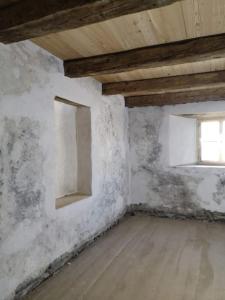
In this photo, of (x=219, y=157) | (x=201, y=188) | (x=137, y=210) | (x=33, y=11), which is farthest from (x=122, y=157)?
(x=33, y=11)

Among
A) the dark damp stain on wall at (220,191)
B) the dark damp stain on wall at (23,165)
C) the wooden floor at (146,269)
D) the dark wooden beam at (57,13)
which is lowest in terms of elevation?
the wooden floor at (146,269)

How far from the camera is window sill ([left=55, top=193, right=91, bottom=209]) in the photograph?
2768 millimetres

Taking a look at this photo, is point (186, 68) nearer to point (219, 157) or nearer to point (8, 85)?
point (8, 85)

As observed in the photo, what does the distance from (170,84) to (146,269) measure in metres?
2.25

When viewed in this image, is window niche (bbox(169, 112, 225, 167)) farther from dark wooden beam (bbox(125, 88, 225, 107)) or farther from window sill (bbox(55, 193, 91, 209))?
window sill (bbox(55, 193, 91, 209))

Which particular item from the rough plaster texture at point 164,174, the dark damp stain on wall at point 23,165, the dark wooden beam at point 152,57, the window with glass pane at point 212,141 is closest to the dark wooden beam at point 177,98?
the rough plaster texture at point 164,174

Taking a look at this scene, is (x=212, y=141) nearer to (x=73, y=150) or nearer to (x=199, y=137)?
(x=199, y=137)

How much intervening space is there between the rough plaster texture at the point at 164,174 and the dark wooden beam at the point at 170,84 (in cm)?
111

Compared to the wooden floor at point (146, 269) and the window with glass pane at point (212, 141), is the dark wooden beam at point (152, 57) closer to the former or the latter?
the wooden floor at point (146, 269)

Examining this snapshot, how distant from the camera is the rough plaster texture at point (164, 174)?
414 cm

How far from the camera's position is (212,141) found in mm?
4664

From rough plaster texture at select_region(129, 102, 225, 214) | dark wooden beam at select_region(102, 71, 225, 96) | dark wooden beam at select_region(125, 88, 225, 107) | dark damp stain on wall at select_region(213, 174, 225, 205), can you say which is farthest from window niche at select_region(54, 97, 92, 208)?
dark damp stain on wall at select_region(213, 174, 225, 205)

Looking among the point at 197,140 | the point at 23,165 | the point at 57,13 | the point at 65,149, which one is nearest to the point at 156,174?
the point at 197,140

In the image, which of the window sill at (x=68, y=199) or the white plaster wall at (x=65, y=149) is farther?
the white plaster wall at (x=65, y=149)
